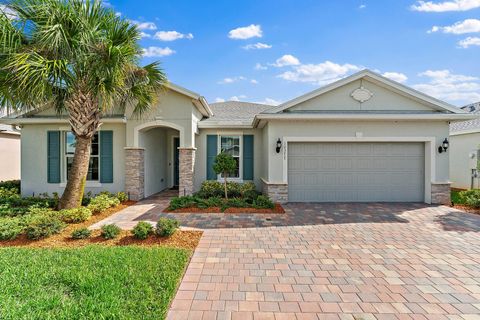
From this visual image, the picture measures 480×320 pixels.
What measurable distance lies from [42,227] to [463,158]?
1916 centimetres

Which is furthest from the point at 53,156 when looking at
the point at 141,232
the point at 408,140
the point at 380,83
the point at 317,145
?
the point at 408,140

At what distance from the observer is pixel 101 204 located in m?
8.54

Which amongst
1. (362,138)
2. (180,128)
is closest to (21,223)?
(180,128)

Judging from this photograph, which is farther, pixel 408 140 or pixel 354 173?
pixel 354 173

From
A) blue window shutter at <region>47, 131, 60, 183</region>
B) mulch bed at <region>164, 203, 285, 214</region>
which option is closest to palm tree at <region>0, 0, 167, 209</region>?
blue window shutter at <region>47, 131, 60, 183</region>

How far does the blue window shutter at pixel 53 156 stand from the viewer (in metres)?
11.0

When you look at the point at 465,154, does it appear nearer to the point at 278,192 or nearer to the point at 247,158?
the point at 278,192

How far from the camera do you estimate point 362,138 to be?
9852 millimetres

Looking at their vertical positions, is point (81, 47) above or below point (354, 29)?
below

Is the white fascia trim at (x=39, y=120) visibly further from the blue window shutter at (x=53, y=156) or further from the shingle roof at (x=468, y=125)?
the shingle roof at (x=468, y=125)

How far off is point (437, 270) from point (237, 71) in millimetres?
12355

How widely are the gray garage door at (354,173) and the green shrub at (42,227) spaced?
7.70m

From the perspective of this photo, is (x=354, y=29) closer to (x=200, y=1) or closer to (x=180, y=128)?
(x=200, y=1)

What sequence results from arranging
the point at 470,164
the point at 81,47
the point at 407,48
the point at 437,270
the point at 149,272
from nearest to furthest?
1. the point at 149,272
2. the point at 437,270
3. the point at 81,47
4. the point at 407,48
5. the point at 470,164
